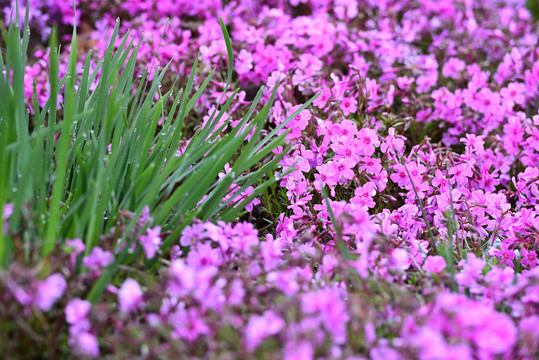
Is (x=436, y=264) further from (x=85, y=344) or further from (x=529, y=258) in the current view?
(x=85, y=344)

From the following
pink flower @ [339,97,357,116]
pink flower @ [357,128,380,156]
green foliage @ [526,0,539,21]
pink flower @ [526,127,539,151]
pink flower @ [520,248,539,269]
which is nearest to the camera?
Answer: pink flower @ [520,248,539,269]

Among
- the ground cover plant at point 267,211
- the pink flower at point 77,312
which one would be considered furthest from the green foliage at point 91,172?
the pink flower at point 77,312

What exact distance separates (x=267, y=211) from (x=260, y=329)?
1.21 m

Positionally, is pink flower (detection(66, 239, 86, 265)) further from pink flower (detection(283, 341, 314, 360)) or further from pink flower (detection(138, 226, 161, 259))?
pink flower (detection(283, 341, 314, 360))

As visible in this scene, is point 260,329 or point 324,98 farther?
point 324,98

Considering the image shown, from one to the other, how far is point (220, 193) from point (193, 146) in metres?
0.25

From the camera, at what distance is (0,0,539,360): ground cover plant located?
138 centimetres

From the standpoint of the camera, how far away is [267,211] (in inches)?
97.7

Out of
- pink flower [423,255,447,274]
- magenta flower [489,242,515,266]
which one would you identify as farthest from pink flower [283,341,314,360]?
magenta flower [489,242,515,266]

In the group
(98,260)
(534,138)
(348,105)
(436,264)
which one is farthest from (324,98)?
(98,260)

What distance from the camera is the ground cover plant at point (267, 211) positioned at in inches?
54.5

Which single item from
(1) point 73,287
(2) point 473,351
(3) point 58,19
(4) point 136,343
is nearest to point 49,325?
(1) point 73,287

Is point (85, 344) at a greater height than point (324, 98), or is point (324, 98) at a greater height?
point (324, 98)

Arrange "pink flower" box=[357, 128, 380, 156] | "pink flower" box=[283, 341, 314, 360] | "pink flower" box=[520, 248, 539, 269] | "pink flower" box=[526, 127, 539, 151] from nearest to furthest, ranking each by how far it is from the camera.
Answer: "pink flower" box=[283, 341, 314, 360], "pink flower" box=[520, 248, 539, 269], "pink flower" box=[357, 128, 380, 156], "pink flower" box=[526, 127, 539, 151]
